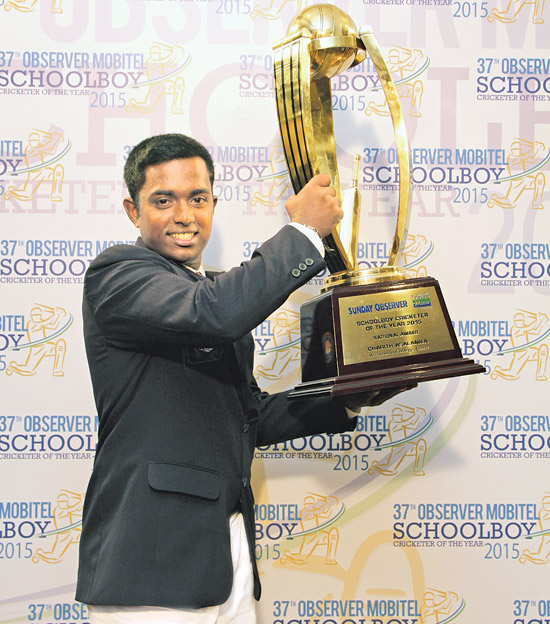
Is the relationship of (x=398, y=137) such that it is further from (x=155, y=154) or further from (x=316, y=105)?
(x=155, y=154)

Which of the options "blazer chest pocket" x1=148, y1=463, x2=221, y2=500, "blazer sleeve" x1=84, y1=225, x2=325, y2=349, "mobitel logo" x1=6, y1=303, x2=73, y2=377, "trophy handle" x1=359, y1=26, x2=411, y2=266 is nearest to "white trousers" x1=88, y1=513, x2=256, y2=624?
"blazer chest pocket" x1=148, y1=463, x2=221, y2=500

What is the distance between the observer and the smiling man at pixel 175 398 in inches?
46.5

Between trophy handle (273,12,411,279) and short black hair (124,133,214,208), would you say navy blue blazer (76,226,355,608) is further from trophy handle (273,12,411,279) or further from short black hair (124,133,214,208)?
trophy handle (273,12,411,279)

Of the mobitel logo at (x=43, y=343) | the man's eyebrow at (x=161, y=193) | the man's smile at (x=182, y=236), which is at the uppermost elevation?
the man's eyebrow at (x=161, y=193)

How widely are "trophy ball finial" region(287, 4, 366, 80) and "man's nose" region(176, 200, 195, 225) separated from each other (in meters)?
0.45

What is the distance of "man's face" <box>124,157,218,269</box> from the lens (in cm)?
137

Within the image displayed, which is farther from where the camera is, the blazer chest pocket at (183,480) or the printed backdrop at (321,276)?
the printed backdrop at (321,276)

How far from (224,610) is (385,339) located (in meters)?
0.61

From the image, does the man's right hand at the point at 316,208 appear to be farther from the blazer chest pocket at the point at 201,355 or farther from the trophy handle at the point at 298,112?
the blazer chest pocket at the point at 201,355

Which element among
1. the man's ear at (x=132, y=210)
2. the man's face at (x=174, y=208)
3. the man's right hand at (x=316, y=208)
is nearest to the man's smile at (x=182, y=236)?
the man's face at (x=174, y=208)

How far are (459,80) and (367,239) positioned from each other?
0.53m

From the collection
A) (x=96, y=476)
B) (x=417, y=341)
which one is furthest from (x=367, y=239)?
(x=96, y=476)

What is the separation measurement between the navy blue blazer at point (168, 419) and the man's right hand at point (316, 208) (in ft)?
0.21

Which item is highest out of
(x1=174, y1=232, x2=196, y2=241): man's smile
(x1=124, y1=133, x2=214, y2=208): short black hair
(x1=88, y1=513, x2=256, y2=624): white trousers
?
(x1=124, y1=133, x2=214, y2=208): short black hair
